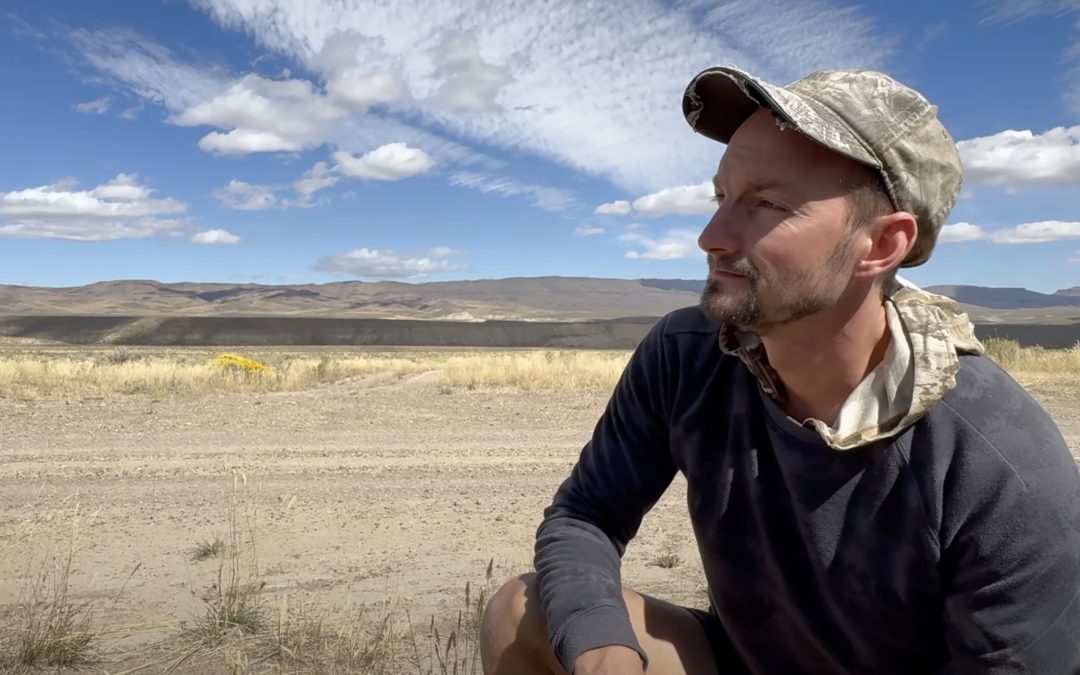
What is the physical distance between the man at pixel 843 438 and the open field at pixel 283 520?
1529 mm

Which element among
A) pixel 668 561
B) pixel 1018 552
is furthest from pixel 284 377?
pixel 1018 552

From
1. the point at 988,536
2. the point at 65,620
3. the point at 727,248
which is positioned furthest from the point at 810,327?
the point at 65,620

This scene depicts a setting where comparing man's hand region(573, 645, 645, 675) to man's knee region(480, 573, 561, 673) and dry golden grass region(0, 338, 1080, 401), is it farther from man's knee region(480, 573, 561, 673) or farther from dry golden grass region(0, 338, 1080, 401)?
dry golden grass region(0, 338, 1080, 401)

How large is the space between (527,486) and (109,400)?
7113mm

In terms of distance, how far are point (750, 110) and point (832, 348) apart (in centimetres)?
51

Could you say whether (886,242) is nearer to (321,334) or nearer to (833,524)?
(833,524)

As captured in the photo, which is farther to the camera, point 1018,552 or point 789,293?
point 789,293

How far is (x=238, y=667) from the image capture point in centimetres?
288

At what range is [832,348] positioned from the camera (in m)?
1.68

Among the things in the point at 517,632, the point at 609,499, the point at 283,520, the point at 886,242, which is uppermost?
the point at 886,242

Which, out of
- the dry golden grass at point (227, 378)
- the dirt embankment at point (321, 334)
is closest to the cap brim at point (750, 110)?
the dry golden grass at point (227, 378)

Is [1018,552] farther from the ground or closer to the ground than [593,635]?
farther from the ground

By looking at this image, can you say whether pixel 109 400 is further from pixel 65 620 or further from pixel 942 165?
pixel 942 165

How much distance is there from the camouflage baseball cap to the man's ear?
0.03 m
